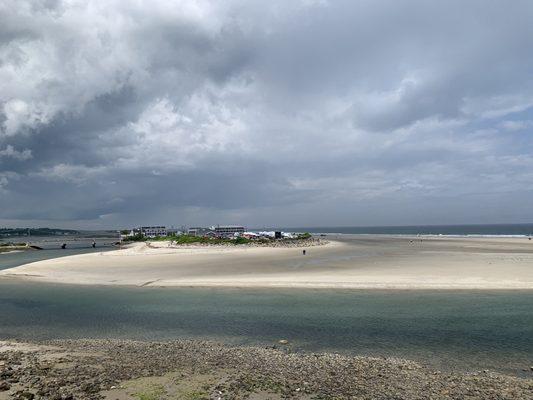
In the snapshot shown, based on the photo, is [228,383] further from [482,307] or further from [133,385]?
[482,307]

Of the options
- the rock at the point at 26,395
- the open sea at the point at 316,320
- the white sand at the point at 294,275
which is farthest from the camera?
the white sand at the point at 294,275

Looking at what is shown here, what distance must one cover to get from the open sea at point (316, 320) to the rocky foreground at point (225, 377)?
1.94 metres

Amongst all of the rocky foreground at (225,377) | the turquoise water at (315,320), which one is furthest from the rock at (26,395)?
the turquoise water at (315,320)

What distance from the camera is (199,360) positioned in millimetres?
15055

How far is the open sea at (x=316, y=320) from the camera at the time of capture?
16828 millimetres

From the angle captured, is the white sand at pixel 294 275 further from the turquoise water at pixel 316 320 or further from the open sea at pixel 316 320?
the turquoise water at pixel 316 320

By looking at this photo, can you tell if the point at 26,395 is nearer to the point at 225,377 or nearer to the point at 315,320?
the point at 225,377

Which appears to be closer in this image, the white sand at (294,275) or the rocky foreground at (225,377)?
the rocky foreground at (225,377)

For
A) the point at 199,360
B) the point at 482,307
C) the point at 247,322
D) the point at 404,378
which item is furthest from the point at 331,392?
the point at 482,307

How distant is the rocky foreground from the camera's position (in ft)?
38.0

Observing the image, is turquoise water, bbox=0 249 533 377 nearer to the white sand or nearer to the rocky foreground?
the rocky foreground

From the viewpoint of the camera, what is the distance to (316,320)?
2211 centimetres

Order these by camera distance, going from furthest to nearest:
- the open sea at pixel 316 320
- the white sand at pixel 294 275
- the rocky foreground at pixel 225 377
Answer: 1. the white sand at pixel 294 275
2. the open sea at pixel 316 320
3. the rocky foreground at pixel 225 377

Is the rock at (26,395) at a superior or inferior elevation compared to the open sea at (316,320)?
superior
